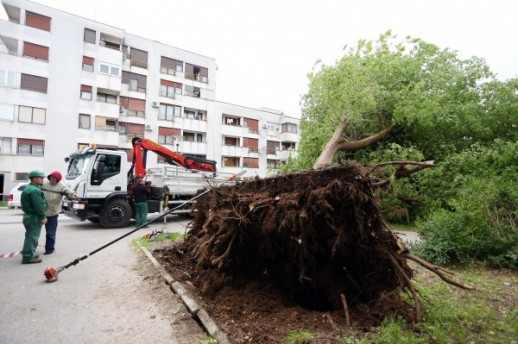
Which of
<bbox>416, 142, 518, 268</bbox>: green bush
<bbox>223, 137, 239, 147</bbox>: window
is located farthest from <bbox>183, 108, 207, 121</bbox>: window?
<bbox>416, 142, 518, 268</bbox>: green bush

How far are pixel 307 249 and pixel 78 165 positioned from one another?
10056mm

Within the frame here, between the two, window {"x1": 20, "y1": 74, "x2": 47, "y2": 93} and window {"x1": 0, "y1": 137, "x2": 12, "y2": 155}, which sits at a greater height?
window {"x1": 20, "y1": 74, "x2": 47, "y2": 93}

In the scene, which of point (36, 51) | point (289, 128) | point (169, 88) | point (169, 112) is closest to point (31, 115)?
point (36, 51)

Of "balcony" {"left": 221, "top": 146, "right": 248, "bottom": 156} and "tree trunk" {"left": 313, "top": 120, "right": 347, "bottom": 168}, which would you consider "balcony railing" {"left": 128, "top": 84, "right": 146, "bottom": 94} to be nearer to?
"balcony" {"left": 221, "top": 146, "right": 248, "bottom": 156}

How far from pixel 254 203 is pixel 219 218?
107 centimetres

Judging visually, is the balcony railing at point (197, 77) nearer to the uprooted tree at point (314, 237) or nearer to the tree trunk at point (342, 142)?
the tree trunk at point (342, 142)

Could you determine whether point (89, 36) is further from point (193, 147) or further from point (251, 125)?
point (251, 125)

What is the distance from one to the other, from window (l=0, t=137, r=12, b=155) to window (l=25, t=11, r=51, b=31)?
9.00 meters

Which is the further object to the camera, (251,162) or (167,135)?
(251,162)

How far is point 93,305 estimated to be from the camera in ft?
13.6

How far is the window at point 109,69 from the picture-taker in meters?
25.7

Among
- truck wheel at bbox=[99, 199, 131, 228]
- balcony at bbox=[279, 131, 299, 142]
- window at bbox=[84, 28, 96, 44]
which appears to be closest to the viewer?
truck wheel at bbox=[99, 199, 131, 228]

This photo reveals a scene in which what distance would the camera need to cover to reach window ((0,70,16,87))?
21703 mm

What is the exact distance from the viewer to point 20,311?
390cm
